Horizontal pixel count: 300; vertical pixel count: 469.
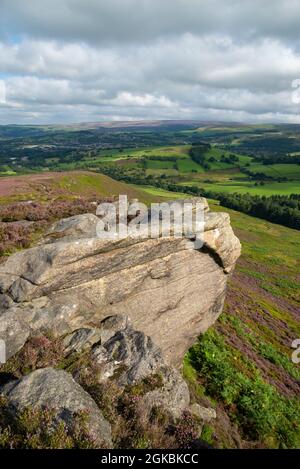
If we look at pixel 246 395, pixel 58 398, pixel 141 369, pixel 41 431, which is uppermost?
pixel 58 398

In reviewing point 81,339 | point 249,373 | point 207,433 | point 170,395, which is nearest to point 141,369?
point 170,395

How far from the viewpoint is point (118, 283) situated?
17.9 metres

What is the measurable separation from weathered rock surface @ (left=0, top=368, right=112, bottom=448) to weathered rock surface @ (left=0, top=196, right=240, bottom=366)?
2199mm

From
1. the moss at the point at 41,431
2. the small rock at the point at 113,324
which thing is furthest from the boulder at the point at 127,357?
the moss at the point at 41,431

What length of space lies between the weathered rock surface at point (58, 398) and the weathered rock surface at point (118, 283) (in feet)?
7.21

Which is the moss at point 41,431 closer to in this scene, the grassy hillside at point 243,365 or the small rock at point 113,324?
the small rock at point 113,324

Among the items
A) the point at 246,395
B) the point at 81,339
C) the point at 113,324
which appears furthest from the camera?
the point at 246,395

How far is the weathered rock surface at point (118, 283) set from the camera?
1498 cm

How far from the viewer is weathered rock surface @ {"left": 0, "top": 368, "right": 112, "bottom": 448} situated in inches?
404

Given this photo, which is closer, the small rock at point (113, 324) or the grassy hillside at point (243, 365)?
the small rock at point (113, 324)

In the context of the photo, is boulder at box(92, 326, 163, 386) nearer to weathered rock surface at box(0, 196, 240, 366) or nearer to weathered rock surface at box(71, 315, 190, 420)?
weathered rock surface at box(71, 315, 190, 420)

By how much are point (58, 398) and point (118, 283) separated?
25.5 ft

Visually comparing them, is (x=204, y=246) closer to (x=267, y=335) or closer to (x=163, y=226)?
(x=163, y=226)

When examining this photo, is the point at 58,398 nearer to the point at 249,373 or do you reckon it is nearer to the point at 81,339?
the point at 81,339
